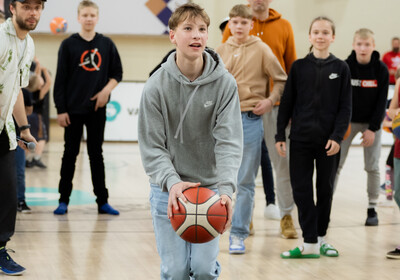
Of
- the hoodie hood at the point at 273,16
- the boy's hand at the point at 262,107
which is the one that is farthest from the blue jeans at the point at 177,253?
the hoodie hood at the point at 273,16

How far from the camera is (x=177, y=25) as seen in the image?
11.5 ft

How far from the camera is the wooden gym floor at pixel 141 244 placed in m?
5.02

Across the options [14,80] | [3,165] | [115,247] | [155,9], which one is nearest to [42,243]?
[115,247]

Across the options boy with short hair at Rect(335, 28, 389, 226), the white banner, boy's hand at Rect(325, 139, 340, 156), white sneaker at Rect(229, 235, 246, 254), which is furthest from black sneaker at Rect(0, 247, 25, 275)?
the white banner

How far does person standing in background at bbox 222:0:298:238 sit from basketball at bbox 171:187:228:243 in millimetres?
2775

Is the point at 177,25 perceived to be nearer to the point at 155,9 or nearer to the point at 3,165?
the point at 3,165

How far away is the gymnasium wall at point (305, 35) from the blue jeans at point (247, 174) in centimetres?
1062

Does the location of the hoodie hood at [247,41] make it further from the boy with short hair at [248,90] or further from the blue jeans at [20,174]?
the blue jeans at [20,174]

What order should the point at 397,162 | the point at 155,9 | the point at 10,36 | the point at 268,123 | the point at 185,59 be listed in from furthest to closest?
the point at 155,9 → the point at 268,123 → the point at 397,162 → the point at 10,36 → the point at 185,59

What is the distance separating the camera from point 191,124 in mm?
3570

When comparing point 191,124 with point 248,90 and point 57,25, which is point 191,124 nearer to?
point 248,90

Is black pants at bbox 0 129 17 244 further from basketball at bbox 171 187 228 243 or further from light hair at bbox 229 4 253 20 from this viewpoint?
light hair at bbox 229 4 253 20

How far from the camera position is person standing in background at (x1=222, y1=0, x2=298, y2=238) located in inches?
239

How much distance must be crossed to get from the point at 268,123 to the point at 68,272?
2235 mm
